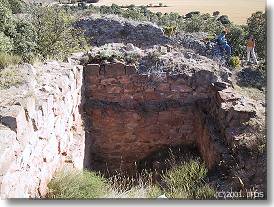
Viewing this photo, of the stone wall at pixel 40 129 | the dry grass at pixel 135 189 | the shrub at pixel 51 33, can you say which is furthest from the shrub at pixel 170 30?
the dry grass at pixel 135 189

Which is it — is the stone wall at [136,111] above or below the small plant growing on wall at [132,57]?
below

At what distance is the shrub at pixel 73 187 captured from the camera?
457 centimetres

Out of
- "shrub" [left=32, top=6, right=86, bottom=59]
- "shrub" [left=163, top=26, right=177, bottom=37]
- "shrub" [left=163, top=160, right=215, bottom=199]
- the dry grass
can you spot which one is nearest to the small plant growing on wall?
"shrub" [left=32, top=6, right=86, bottom=59]

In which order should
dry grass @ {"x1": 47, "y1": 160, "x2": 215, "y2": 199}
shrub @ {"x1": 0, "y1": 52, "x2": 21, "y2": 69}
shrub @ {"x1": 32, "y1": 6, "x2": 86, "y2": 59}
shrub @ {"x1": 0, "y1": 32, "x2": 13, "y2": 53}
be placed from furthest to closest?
shrub @ {"x1": 32, "y1": 6, "x2": 86, "y2": 59}
shrub @ {"x1": 0, "y1": 32, "x2": 13, "y2": 53}
shrub @ {"x1": 0, "y1": 52, "x2": 21, "y2": 69}
dry grass @ {"x1": 47, "y1": 160, "x2": 215, "y2": 199}

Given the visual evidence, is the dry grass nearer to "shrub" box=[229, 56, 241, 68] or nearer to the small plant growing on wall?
the small plant growing on wall

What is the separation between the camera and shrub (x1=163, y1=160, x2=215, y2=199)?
468 centimetres

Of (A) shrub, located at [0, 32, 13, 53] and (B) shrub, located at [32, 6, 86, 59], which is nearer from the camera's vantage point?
(A) shrub, located at [0, 32, 13, 53]

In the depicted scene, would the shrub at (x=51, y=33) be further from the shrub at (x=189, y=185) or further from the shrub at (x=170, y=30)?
the shrub at (x=170, y=30)

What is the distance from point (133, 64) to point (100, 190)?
3.19m

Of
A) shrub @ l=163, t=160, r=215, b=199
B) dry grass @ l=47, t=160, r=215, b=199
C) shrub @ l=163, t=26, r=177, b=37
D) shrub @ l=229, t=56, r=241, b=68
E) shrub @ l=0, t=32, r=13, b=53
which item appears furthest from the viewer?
shrub @ l=163, t=26, r=177, b=37

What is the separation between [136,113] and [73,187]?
3.06m

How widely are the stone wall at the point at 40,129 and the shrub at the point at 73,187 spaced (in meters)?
0.13

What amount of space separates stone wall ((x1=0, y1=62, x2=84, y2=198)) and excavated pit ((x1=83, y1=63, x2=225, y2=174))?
0.43m

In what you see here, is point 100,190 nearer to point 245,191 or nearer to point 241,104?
point 245,191
